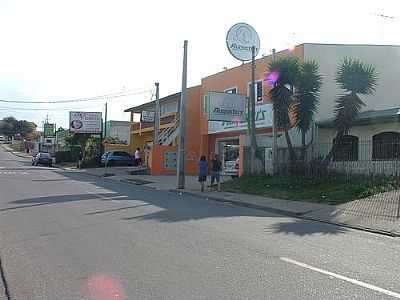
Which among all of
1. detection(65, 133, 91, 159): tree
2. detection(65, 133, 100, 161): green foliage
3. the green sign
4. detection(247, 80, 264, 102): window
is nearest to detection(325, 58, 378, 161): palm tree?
detection(247, 80, 264, 102): window

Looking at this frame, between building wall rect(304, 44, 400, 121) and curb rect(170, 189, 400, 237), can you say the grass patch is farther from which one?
building wall rect(304, 44, 400, 121)

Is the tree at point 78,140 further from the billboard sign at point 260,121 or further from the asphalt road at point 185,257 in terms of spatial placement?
the asphalt road at point 185,257

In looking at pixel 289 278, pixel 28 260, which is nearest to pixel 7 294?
pixel 28 260

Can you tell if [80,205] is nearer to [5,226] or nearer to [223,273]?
[5,226]

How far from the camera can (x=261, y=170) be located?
25734 millimetres

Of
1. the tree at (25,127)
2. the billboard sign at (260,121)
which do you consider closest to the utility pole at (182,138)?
the billboard sign at (260,121)

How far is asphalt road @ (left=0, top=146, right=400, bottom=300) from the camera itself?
21.0ft

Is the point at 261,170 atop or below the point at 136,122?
below

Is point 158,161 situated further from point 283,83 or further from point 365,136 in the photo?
point 365,136

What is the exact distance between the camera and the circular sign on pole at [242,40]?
89.3 feet

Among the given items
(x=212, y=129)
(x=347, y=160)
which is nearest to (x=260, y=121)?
(x=212, y=129)

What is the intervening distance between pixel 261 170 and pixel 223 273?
18.7 m

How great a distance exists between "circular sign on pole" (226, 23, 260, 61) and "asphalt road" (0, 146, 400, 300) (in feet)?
48.1

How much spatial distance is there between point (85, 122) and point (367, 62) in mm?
41946
